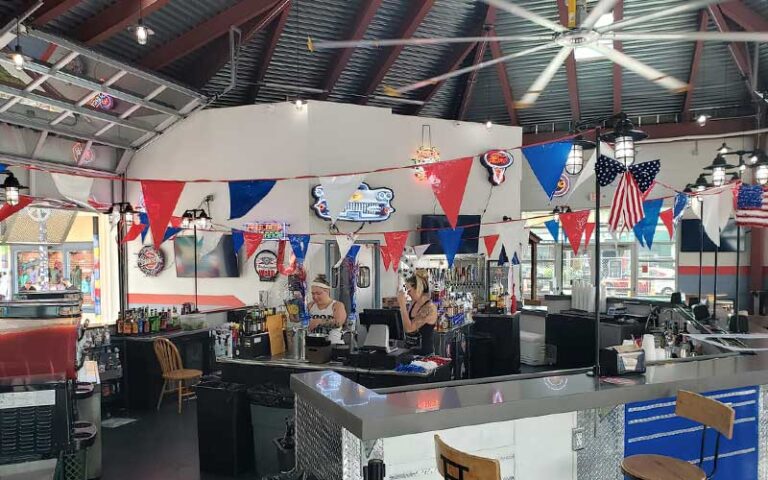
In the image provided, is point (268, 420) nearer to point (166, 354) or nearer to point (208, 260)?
point (166, 354)

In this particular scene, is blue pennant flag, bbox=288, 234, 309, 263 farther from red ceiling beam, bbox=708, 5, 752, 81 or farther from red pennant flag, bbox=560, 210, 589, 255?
red ceiling beam, bbox=708, 5, 752, 81

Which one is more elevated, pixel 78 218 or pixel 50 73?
pixel 50 73

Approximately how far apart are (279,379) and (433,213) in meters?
6.09

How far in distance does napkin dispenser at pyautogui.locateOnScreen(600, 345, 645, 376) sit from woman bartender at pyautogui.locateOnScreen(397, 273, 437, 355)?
308 cm

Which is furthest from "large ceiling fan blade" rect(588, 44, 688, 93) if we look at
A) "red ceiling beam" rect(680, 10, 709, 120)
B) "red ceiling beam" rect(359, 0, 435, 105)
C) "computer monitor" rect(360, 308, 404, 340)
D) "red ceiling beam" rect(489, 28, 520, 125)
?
"red ceiling beam" rect(489, 28, 520, 125)

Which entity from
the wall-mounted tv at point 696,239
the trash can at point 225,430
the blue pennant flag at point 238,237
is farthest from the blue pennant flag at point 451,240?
the wall-mounted tv at point 696,239

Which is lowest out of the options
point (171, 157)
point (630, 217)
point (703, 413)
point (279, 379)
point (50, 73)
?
point (279, 379)

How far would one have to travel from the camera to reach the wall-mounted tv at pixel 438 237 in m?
10.8

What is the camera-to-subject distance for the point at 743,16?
9414 millimetres

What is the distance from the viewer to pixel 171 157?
34.1ft

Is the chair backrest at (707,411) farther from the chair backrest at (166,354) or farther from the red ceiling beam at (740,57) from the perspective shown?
the red ceiling beam at (740,57)

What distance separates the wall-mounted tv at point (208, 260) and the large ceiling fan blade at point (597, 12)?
7190 mm

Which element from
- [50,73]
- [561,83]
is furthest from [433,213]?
[50,73]

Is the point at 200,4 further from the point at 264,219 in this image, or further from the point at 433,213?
the point at 433,213
